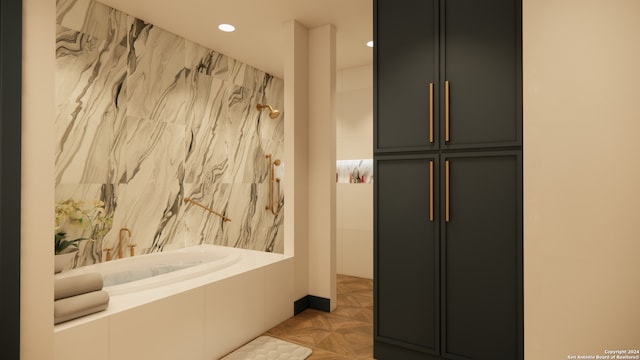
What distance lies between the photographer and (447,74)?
217 centimetres

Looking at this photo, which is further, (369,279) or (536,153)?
(369,279)

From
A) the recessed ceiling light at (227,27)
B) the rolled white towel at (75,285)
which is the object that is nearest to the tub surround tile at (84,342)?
the rolled white towel at (75,285)

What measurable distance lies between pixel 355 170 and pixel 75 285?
3.49 meters

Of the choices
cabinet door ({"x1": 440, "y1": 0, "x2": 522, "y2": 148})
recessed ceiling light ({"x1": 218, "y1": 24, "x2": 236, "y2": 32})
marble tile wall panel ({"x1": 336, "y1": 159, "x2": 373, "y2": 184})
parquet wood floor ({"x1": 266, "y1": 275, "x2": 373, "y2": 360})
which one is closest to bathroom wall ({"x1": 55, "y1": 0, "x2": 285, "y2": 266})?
recessed ceiling light ({"x1": 218, "y1": 24, "x2": 236, "y2": 32})

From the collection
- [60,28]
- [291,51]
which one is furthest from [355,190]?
[60,28]

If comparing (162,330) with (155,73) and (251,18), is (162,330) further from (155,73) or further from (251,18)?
(251,18)

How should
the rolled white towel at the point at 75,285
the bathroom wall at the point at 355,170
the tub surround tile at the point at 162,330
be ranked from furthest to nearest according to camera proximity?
the bathroom wall at the point at 355,170 < the tub surround tile at the point at 162,330 < the rolled white towel at the point at 75,285

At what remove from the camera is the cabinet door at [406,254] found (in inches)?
87.3

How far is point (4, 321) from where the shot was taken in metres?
1.39

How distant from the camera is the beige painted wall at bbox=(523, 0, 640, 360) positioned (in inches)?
65.3

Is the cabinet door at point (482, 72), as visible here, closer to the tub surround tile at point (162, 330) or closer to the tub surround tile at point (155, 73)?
the tub surround tile at point (162, 330)

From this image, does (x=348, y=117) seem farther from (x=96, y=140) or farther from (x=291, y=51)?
(x=96, y=140)

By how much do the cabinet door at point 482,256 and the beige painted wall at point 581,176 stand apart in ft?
0.24

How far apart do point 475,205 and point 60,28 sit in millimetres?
3303
